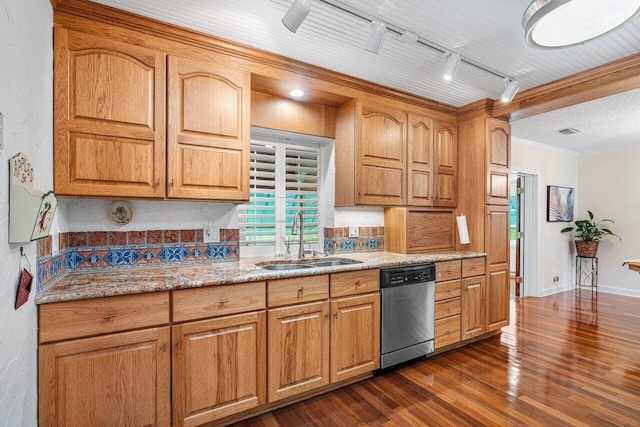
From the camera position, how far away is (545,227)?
5.17m

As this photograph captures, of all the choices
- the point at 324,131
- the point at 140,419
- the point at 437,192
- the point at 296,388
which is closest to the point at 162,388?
the point at 140,419

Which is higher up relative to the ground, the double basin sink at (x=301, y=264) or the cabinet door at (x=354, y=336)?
the double basin sink at (x=301, y=264)

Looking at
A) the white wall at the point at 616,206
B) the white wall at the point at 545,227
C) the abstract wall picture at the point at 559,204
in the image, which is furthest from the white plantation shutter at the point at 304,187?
the white wall at the point at 616,206

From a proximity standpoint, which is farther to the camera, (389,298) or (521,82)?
(521,82)

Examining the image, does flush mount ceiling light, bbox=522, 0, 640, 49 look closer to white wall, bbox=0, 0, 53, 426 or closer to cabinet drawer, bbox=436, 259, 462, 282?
cabinet drawer, bbox=436, 259, 462, 282

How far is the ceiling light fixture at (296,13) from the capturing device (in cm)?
162

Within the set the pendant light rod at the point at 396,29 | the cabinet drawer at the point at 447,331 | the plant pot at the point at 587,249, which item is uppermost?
the pendant light rod at the point at 396,29

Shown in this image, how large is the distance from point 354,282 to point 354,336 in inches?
15.8

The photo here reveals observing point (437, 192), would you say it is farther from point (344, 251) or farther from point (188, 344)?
point (188, 344)

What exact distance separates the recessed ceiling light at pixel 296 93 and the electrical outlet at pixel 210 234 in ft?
4.19

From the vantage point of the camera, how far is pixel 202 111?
2.12 meters

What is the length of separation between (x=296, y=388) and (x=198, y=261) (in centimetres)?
113

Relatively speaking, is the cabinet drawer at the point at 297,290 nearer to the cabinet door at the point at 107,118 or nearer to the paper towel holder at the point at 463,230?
the cabinet door at the point at 107,118

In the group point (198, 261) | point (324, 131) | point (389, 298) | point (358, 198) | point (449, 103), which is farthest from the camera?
point (449, 103)
